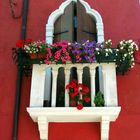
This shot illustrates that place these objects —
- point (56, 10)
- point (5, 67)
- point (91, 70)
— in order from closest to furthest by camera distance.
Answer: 1. point (91, 70)
2. point (5, 67)
3. point (56, 10)

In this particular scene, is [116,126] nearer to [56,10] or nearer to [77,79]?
[77,79]

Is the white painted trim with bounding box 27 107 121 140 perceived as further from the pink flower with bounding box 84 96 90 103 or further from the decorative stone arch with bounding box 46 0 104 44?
the decorative stone arch with bounding box 46 0 104 44

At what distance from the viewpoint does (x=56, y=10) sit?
6461mm

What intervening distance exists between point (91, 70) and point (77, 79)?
0.26 metres

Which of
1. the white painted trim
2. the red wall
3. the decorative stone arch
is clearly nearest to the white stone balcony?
the white painted trim

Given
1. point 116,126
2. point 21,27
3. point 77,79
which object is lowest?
point 116,126

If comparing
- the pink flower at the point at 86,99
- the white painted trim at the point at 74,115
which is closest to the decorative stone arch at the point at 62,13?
the pink flower at the point at 86,99

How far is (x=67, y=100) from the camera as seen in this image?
17.0 feet

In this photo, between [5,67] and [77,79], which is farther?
[5,67]

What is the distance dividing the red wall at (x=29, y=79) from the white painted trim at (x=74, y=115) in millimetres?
194

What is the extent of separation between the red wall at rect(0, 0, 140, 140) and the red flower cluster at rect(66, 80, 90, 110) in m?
0.48

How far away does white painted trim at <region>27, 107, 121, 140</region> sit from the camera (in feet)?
16.5

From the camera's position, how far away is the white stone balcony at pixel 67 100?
5.05m

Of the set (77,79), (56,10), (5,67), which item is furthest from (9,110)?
(56,10)
